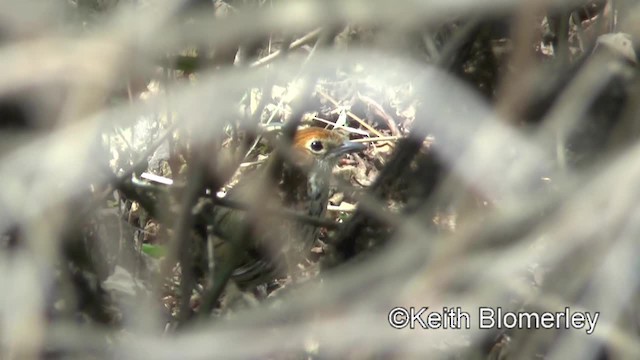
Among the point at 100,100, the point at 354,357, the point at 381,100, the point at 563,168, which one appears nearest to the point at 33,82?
the point at 100,100

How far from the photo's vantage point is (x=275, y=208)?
111 inches

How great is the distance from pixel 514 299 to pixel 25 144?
1.29 meters

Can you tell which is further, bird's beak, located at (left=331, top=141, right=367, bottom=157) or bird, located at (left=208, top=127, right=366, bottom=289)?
bird's beak, located at (left=331, top=141, right=367, bottom=157)

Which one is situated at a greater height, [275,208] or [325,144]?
[275,208]

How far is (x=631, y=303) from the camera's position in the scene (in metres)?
2.12

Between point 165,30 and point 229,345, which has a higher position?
point 165,30

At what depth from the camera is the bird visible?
8.75ft

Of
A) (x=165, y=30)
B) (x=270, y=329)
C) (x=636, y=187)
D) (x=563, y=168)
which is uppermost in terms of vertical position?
(x=165, y=30)

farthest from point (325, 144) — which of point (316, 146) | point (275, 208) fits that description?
point (275, 208)

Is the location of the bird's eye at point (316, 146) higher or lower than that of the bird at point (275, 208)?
lower

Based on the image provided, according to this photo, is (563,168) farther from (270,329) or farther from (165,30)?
(165,30)

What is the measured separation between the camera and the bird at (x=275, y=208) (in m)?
2.67

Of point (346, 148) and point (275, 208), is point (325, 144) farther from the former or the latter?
point (275, 208)

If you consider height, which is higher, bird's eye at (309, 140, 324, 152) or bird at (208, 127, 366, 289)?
bird at (208, 127, 366, 289)
